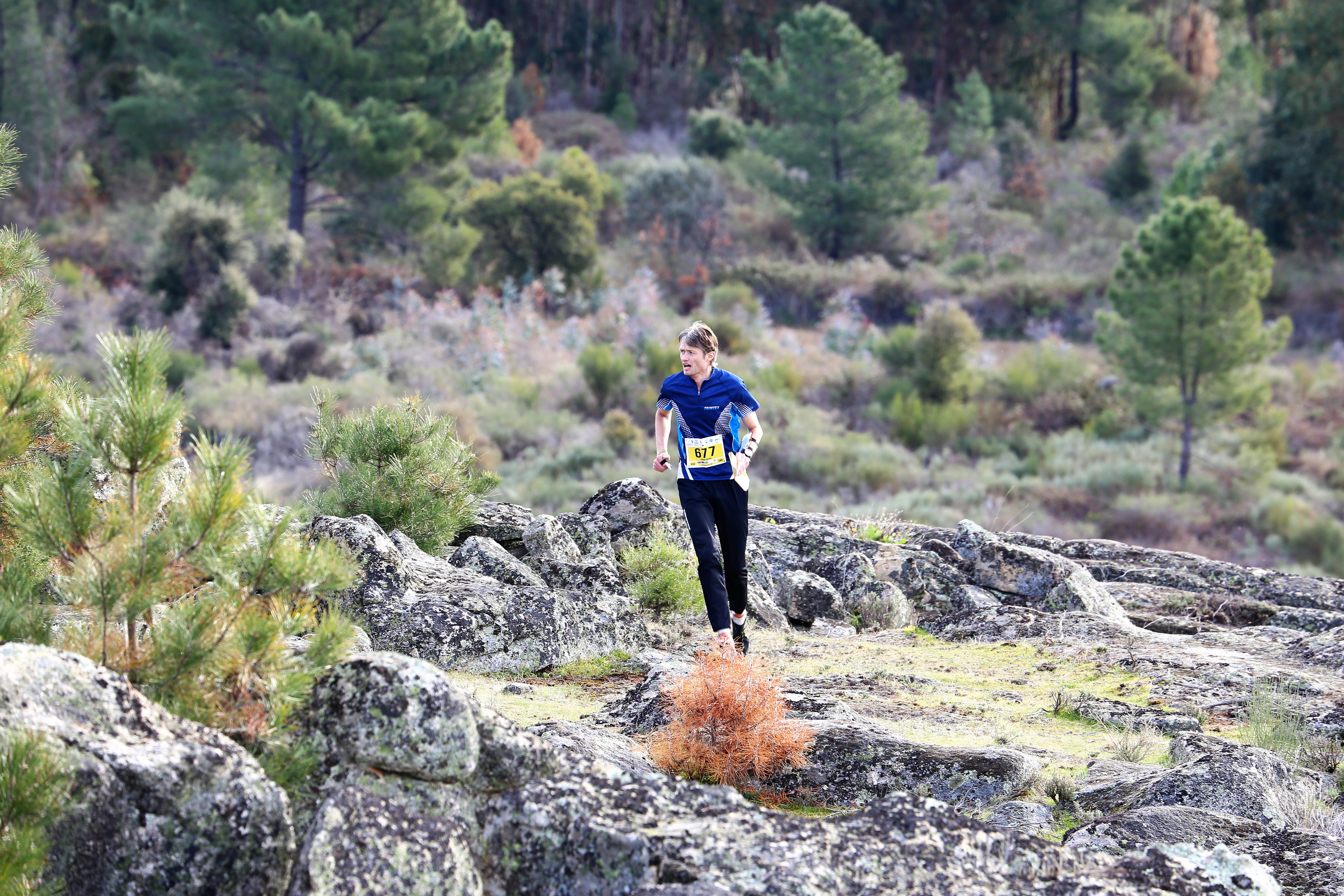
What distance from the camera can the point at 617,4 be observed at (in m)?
49.4

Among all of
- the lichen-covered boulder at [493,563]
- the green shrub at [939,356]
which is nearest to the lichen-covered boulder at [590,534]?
the lichen-covered boulder at [493,563]

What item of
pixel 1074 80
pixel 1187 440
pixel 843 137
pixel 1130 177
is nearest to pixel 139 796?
pixel 1187 440

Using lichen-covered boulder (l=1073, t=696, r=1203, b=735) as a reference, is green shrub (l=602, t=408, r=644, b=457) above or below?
below

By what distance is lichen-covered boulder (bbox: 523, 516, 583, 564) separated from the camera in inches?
268

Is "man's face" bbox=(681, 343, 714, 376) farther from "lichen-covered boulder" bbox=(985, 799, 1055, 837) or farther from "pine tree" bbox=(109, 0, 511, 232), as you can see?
"pine tree" bbox=(109, 0, 511, 232)

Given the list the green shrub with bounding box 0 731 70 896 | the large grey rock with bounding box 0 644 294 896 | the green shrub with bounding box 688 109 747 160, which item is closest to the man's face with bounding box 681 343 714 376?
the large grey rock with bounding box 0 644 294 896

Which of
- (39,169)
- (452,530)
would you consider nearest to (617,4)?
(39,169)

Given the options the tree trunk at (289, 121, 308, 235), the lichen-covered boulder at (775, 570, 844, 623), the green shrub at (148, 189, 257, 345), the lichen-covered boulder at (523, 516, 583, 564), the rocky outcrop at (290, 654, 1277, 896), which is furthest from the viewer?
the tree trunk at (289, 121, 308, 235)

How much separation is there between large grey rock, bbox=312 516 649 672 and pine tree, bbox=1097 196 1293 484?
17071 mm

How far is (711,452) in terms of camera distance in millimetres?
5594

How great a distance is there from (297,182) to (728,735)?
29019mm

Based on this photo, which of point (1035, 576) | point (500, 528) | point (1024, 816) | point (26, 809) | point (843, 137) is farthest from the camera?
point (843, 137)

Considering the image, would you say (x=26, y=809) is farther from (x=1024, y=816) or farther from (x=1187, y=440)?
(x=1187, y=440)

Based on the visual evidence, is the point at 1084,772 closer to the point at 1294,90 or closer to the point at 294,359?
the point at 294,359
